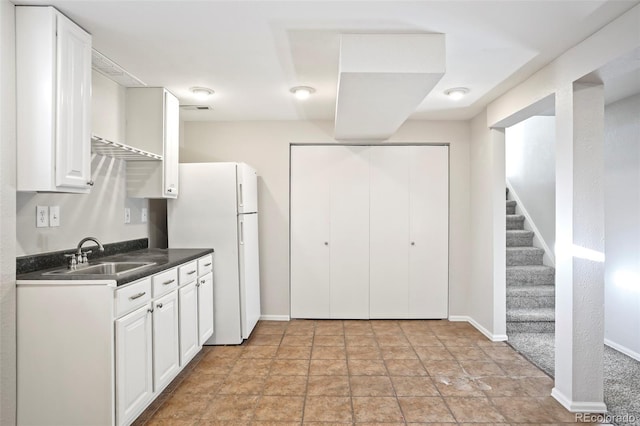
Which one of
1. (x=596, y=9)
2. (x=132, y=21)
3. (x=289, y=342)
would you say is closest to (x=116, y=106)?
(x=132, y=21)

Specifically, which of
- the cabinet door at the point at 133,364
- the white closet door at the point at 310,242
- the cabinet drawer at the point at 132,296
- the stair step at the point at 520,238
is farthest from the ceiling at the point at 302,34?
the stair step at the point at 520,238

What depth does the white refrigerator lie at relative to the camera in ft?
11.6

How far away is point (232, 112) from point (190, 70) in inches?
47.7

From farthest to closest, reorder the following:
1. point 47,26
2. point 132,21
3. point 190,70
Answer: point 190,70 < point 132,21 < point 47,26

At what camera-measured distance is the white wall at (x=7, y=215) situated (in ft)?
6.00

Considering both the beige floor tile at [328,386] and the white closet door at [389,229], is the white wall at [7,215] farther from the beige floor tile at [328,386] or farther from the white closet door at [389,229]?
the white closet door at [389,229]

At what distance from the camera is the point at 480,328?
4.01 m

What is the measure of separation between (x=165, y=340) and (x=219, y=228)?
1.26 meters

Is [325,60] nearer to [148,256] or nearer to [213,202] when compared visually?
[213,202]

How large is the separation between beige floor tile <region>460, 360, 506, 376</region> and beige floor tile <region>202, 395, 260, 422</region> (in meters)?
1.71

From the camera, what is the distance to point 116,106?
3018mm

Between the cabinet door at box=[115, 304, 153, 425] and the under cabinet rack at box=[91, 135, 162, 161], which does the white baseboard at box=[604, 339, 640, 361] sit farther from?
the under cabinet rack at box=[91, 135, 162, 161]

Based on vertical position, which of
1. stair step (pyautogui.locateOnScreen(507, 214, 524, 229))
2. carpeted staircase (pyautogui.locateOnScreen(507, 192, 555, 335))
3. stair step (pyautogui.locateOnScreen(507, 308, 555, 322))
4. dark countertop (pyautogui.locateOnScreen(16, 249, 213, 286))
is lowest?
stair step (pyautogui.locateOnScreen(507, 308, 555, 322))

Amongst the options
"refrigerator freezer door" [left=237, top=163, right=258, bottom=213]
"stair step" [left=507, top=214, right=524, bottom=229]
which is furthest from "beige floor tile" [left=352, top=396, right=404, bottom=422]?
"stair step" [left=507, top=214, right=524, bottom=229]
